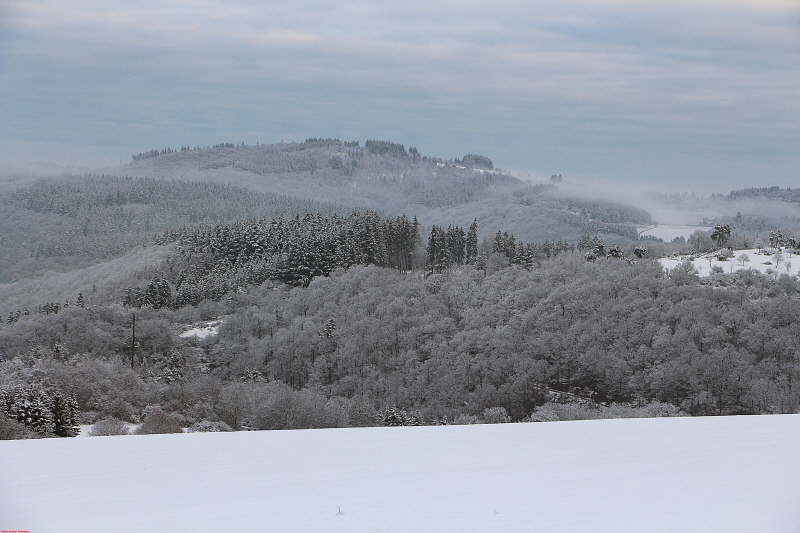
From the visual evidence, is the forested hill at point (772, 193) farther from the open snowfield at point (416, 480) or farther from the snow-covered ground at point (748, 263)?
the open snowfield at point (416, 480)

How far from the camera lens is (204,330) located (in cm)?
4709

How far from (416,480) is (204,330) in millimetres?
43109

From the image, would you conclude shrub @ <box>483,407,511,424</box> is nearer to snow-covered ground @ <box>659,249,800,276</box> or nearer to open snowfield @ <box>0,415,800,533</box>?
snow-covered ground @ <box>659,249,800,276</box>

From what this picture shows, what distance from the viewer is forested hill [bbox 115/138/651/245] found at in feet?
210

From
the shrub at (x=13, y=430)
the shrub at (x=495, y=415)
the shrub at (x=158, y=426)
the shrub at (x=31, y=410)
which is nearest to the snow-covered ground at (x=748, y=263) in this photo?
the shrub at (x=495, y=415)

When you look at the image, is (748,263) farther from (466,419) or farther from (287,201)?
(287,201)

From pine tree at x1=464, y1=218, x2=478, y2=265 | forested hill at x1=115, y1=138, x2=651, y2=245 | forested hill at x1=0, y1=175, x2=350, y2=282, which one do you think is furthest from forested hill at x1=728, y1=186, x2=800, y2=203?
forested hill at x1=0, y1=175, x2=350, y2=282

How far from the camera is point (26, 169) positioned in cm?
7162

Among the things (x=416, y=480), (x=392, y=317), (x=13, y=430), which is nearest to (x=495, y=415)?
(x=392, y=317)

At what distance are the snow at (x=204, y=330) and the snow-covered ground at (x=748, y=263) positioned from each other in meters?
32.3

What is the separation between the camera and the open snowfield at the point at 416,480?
5.32 meters

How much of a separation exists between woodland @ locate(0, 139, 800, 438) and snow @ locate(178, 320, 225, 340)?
0.46 metres

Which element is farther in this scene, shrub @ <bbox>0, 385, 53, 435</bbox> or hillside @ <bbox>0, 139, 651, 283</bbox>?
hillside @ <bbox>0, 139, 651, 283</bbox>

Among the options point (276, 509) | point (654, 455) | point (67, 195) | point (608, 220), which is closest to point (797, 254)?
point (608, 220)
